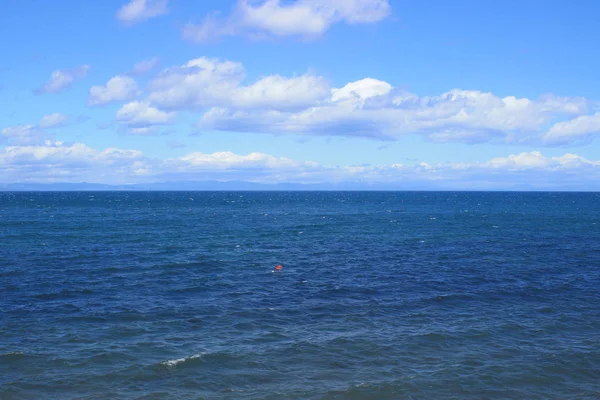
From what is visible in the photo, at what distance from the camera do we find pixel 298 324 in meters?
27.4

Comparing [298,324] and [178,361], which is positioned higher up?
[298,324]

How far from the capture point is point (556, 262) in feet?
156

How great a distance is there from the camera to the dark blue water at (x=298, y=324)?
20.0 meters

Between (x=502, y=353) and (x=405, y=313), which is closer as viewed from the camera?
(x=502, y=353)

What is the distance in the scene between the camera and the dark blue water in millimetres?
20000

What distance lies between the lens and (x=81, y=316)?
2830cm

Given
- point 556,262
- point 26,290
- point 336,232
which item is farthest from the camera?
point 336,232

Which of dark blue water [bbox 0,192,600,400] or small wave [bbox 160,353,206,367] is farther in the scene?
small wave [bbox 160,353,206,367]

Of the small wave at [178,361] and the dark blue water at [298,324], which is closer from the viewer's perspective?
the dark blue water at [298,324]

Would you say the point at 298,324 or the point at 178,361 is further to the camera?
the point at 298,324

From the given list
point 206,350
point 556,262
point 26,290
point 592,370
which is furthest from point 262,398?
point 556,262

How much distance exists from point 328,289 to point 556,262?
85.8ft

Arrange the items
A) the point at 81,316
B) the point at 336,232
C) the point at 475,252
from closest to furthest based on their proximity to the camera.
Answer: the point at 81,316 < the point at 475,252 < the point at 336,232

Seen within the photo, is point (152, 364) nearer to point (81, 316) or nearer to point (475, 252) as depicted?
point (81, 316)
